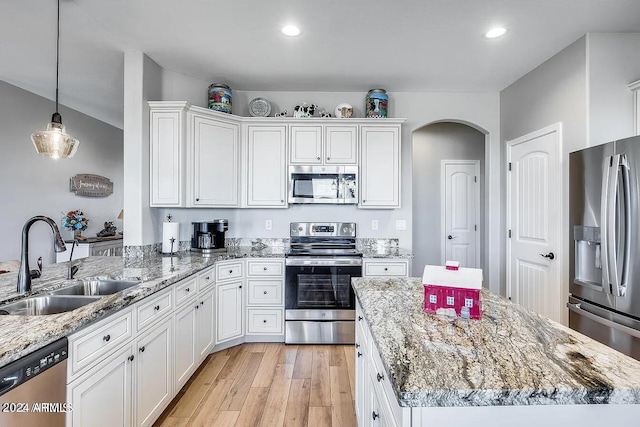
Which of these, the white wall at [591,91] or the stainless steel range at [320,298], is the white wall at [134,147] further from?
the white wall at [591,91]

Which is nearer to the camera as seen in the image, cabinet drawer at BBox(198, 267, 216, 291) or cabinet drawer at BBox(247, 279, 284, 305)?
cabinet drawer at BBox(198, 267, 216, 291)

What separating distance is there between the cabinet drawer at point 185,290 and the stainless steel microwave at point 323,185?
4.59 feet

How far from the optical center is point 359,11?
2201 millimetres

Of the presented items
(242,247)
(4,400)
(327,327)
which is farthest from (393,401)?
(242,247)

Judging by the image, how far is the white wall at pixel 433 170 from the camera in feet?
15.8

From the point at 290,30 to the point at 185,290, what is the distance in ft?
6.90

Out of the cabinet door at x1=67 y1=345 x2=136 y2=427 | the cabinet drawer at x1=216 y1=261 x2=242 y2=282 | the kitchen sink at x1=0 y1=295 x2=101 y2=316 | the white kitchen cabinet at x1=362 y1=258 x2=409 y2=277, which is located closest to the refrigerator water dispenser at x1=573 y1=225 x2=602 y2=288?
the white kitchen cabinet at x1=362 y1=258 x2=409 y2=277

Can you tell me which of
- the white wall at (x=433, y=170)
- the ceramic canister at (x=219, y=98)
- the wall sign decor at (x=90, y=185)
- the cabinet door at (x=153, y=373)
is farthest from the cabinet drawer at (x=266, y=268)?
the wall sign decor at (x=90, y=185)

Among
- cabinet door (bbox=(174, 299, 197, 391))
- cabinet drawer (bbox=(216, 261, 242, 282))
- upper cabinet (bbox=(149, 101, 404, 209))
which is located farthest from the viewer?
upper cabinet (bbox=(149, 101, 404, 209))

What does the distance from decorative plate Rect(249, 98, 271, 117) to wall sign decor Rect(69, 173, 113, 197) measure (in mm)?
2871

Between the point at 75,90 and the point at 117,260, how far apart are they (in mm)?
2557

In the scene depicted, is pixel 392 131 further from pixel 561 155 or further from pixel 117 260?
pixel 117 260

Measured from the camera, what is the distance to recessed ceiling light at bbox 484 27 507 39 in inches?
94.7

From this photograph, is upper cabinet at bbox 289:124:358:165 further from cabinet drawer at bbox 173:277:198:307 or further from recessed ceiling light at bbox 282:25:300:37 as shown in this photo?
cabinet drawer at bbox 173:277:198:307
